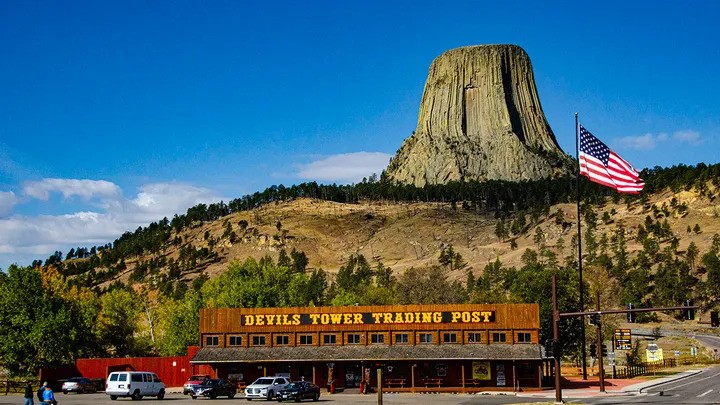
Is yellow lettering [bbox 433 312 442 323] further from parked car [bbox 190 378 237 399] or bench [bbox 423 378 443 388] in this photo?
parked car [bbox 190 378 237 399]

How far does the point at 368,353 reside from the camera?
2670 inches

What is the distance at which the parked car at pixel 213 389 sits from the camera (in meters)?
56.1

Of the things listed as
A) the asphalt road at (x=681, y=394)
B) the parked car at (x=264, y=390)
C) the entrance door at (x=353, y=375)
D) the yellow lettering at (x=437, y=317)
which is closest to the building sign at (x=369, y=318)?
the yellow lettering at (x=437, y=317)

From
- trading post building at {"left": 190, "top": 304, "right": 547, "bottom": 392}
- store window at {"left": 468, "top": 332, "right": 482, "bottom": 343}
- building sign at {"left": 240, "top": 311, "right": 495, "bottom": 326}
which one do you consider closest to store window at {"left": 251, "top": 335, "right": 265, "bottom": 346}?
trading post building at {"left": 190, "top": 304, "right": 547, "bottom": 392}

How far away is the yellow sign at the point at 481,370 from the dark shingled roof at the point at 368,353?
108 centimetres

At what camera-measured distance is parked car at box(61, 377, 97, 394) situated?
63.4 metres

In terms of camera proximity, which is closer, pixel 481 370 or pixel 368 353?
pixel 481 370

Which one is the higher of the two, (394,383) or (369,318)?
(369,318)

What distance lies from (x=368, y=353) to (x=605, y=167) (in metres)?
26.6

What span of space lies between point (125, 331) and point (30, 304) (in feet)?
87.8

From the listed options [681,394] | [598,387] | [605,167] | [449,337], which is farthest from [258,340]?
[605,167]

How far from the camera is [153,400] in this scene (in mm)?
53375

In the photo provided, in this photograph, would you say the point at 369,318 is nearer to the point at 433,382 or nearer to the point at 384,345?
the point at 384,345

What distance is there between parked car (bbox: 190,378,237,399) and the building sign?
1243 centimetres
